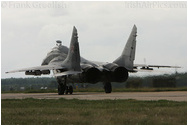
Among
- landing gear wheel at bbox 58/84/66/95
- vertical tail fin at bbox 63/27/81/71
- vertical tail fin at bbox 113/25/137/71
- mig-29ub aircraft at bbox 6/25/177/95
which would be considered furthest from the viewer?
landing gear wheel at bbox 58/84/66/95

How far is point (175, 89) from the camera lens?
37656 millimetres

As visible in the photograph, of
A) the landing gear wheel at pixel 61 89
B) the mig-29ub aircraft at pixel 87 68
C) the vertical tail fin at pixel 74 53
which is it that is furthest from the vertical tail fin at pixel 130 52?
the landing gear wheel at pixel 61 89

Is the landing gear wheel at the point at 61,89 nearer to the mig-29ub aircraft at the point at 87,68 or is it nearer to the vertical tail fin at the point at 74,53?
the mig-29ub aircraft at the point at 87,68

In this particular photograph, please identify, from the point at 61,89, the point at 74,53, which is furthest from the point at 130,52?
the point at 61,89

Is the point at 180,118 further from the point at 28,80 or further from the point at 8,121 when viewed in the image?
the point at 28,80

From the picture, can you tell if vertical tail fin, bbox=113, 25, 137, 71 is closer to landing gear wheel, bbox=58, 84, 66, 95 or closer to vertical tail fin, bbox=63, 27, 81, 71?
vertical tail fin, bbox=63, 27, 81, 71

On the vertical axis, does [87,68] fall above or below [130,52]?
below

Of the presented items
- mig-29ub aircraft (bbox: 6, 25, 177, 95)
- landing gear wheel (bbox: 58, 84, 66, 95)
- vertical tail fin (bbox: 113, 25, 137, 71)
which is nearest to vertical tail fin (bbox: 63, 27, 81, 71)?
mig-29ub aircraft (bbox: 6, 25, 177, 95)

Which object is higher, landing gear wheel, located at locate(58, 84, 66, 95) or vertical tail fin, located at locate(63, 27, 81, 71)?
vertical tail fin, located at locate(63, 27, 81, 71)

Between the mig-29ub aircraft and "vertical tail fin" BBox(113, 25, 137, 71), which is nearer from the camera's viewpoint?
the mig-29ub aircraft

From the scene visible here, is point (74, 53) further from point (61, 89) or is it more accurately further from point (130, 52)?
point (130, 52)

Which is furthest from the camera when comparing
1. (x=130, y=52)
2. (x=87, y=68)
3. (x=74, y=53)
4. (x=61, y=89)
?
(x=61, y=89)

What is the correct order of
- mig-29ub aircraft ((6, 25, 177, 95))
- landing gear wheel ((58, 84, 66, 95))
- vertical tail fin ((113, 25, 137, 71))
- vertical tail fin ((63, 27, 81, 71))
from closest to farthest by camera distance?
vertical tail fin ((63, 27, 81, 71)) < mig-29ub aircraft ((6, 25, 177, 95)) < vertical tail fin ((113, 25, 137, 71)) < landing gear wheel ((58, 84, 66, 95))

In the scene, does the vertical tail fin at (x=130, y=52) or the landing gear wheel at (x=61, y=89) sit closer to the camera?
the vertical tail fin at (x=130, y=52)
